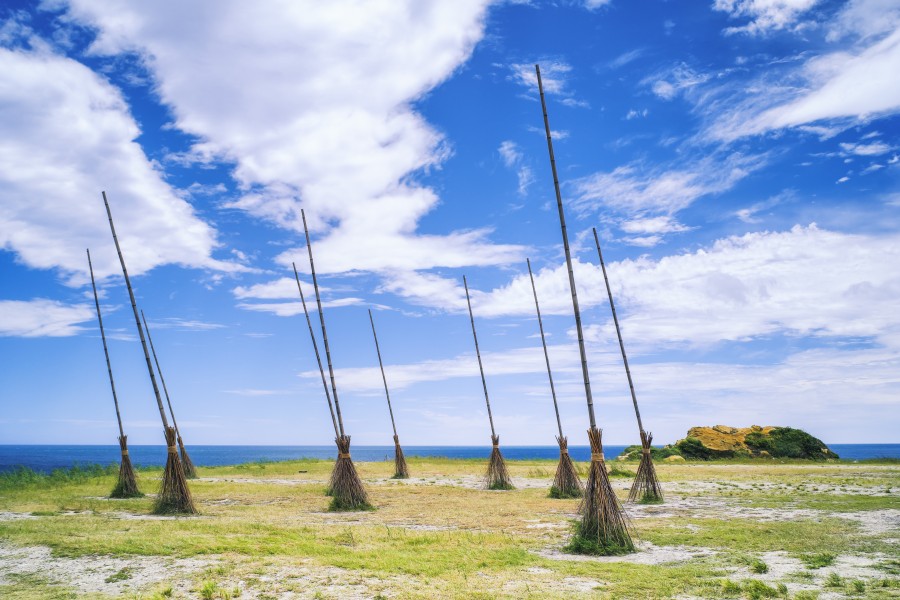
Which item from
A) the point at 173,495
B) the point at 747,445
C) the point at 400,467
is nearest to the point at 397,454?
the point at 400,467

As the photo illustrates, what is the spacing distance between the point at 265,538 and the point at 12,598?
3.50 meters

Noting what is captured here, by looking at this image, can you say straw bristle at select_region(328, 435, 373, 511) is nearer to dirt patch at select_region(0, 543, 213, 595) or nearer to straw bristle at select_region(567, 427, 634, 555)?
dirt patch at select_region(0, 543, 213, 595)

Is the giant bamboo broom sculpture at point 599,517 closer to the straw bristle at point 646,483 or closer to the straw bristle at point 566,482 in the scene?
the straw bristle at point 646,483

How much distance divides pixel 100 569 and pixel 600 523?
6980mm

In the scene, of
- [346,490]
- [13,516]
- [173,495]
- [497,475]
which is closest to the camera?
[13,516]

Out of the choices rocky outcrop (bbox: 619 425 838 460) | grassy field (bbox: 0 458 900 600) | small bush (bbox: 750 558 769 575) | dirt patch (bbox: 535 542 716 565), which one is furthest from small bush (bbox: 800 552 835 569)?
rocky outcrop (bbox: 619 425 838 460)

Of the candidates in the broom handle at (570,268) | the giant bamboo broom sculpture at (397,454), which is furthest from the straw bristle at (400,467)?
the broom handle at (570,268)

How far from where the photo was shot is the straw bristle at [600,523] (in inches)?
340

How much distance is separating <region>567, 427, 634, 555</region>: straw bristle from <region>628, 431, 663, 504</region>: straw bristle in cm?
592

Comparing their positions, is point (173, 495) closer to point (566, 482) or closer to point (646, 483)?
point (566, 482)

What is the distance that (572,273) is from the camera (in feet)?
33.9

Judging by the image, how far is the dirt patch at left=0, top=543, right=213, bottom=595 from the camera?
→ 6859 millimetres

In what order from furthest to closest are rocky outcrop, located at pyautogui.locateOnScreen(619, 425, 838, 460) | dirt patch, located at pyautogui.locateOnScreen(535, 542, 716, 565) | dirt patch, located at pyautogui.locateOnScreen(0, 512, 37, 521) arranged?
rocky outcrop, located at pyautogui.locateOnScreen(619, 425, 838, 460)
dirt patch, located at pyautogui.locateOnScreen(0, 512, 37, 521)
dirt patch, located at pyautogui.locateOnScreen(535, 542, 716, 565)

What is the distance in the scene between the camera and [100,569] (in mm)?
7594
